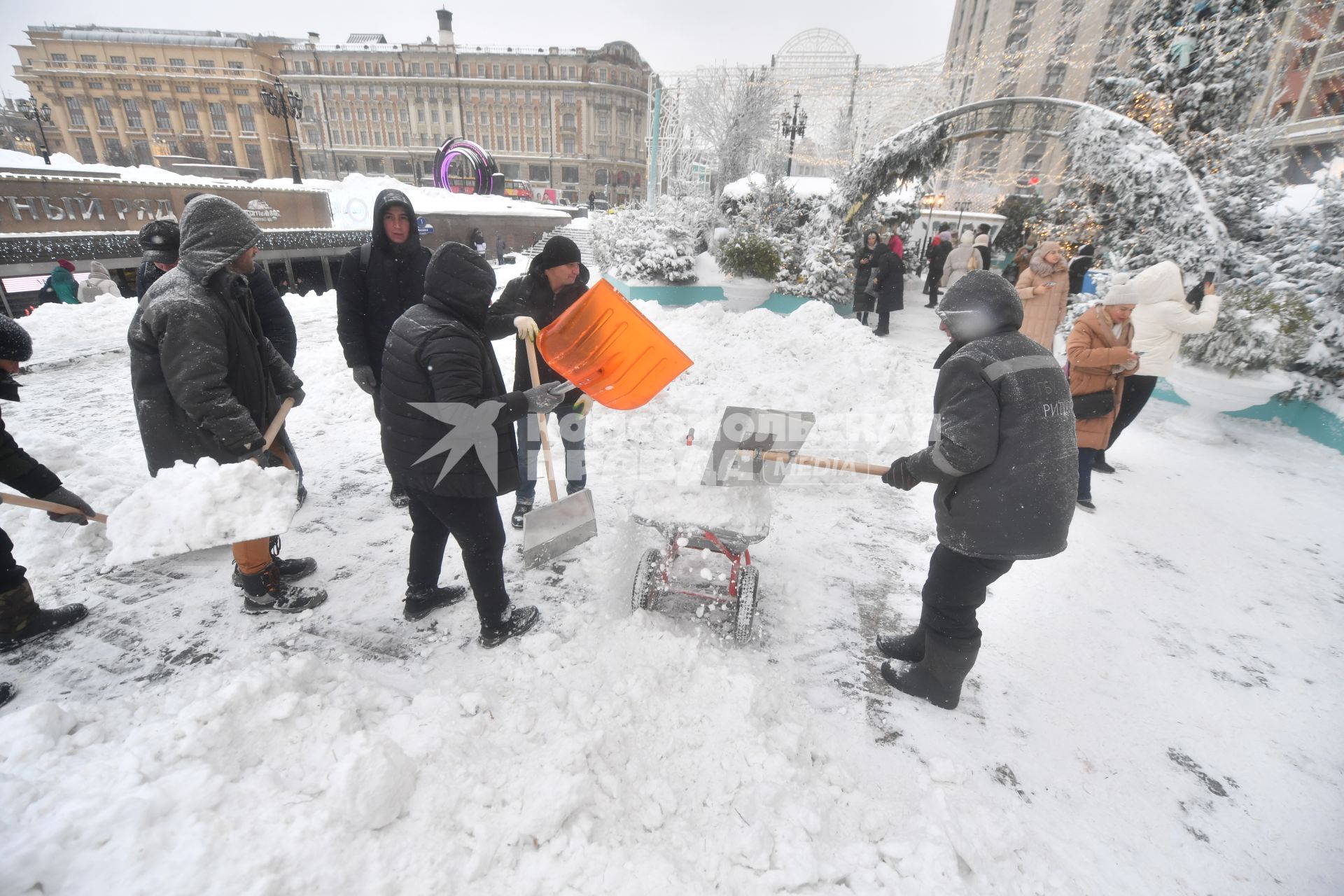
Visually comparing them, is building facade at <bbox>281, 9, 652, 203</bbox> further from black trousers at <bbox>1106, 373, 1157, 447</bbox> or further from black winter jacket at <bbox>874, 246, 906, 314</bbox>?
black trousers at <bbox>1106, 373, 1157, 447</bbox>

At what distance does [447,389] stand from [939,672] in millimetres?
2224

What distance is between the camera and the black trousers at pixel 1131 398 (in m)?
4.10

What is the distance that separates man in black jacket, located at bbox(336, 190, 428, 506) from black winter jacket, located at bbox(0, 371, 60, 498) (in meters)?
1.24

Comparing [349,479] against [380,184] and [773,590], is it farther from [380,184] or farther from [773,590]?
[380,184]

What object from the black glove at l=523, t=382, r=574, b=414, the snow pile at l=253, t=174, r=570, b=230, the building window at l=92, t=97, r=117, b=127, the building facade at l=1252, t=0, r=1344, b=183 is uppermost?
the building window at l=92, t=97, r=117, b=127

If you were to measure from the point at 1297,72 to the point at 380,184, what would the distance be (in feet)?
98.7

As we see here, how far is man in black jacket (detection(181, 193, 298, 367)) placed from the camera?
322 cm

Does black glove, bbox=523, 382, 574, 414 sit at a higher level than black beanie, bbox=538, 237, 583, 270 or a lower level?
lower

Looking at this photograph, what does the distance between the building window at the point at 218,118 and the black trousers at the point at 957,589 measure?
76.9 metres

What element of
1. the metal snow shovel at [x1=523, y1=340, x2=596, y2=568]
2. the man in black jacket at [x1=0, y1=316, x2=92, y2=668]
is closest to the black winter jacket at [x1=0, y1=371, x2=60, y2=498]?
the man in black jacket at [x1=0, y1=316, x2=92, y2=668]

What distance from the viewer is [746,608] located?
8.20 ft

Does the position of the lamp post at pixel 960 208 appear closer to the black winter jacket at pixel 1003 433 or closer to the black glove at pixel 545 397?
the black winter jacket at pixel 1003 433

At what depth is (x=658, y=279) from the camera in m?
9.51

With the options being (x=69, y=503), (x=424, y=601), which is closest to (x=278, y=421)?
(x=69, y=503)
